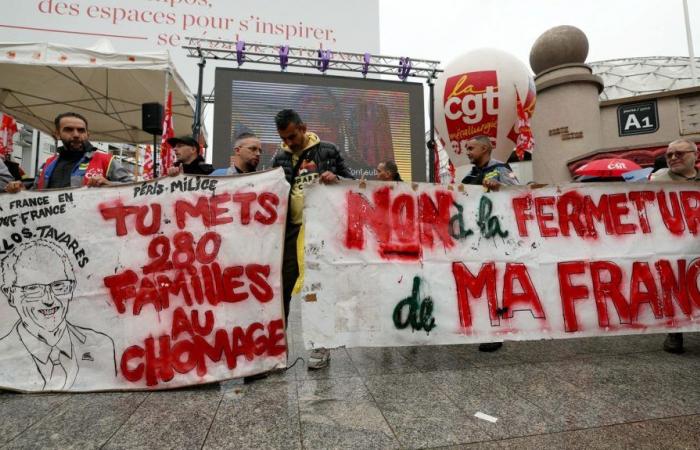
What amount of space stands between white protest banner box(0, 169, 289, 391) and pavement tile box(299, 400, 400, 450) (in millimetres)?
602

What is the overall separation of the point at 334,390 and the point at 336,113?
1006cm

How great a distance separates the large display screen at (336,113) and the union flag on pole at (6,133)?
442 cm

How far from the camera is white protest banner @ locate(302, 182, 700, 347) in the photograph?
2.80 metres

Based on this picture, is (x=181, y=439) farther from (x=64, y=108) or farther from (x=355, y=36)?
(x=355, y=36)

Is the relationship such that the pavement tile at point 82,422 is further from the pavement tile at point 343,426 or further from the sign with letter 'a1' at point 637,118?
the sign with letter 'a1' at point 637,118

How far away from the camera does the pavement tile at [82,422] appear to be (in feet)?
6.05

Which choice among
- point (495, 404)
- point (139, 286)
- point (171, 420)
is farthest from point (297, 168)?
point (495, 404)

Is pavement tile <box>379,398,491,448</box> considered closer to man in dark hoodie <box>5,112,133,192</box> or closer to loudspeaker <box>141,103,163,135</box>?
man in dark hoodie <box>5,112,133,192</box>

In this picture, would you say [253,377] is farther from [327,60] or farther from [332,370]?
[327,60]

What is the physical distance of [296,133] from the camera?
310 cm

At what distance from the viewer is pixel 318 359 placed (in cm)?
287

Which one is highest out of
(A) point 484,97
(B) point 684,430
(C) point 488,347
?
(A) point 484,97

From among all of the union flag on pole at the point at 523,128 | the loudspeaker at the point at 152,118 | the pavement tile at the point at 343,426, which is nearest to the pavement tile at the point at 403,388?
the pavement tile at the point at 343,426

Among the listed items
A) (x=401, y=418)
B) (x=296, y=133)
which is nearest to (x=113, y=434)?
(x=401, y=418)
